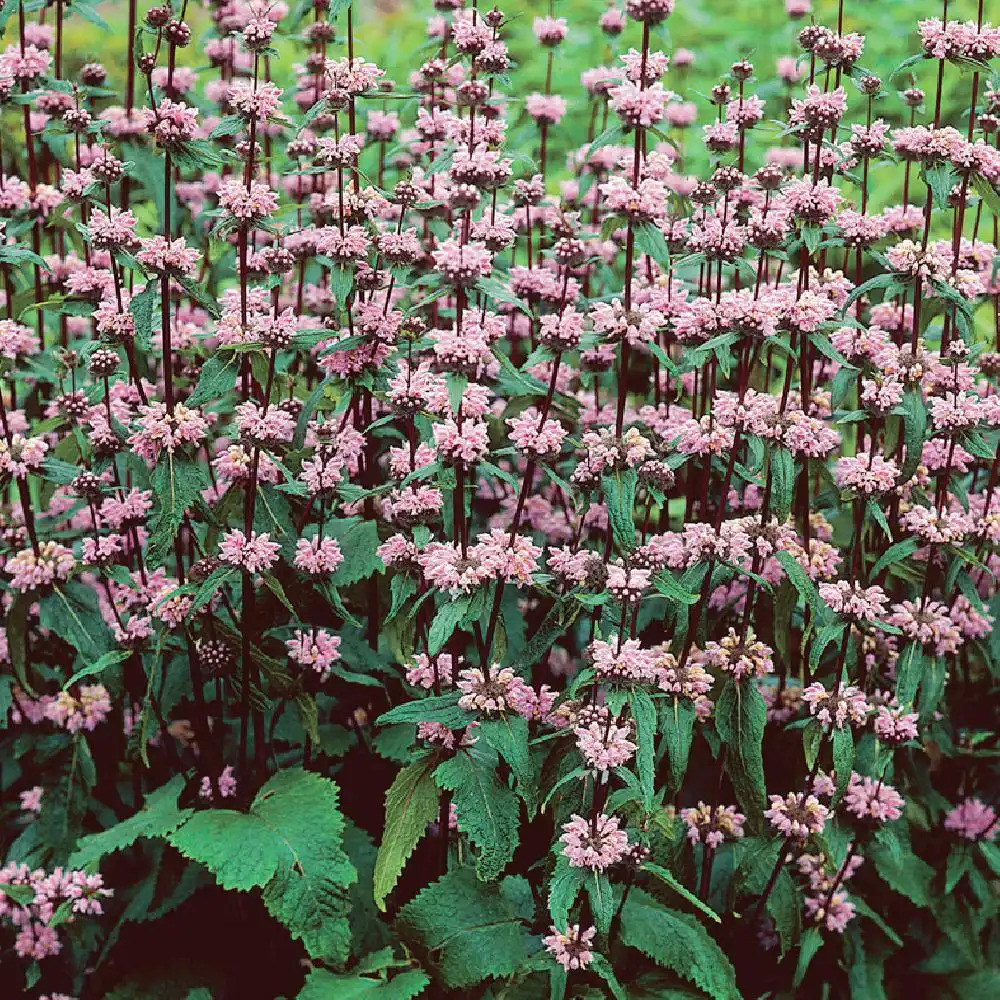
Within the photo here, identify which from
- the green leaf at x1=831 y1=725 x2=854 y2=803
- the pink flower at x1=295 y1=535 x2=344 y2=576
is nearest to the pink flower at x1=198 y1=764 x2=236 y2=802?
the pink flower at x1=295 y1=535 x2=344 y2=576

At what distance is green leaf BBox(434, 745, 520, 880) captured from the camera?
2.28 m

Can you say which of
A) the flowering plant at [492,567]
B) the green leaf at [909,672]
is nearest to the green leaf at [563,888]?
the flowering plant at [492,567]

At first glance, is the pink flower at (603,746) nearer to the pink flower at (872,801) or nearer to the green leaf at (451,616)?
the green leaf at (451,616)

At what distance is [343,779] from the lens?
312 centimetres

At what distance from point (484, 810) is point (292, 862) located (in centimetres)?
50

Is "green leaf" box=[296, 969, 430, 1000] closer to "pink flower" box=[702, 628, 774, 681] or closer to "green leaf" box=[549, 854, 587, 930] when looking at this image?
"green leaf" box=[549, 854, 587, 930]

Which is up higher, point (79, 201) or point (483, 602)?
point (79, 201)

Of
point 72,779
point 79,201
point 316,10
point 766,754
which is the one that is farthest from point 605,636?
point 316,10

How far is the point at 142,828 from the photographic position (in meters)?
2.64

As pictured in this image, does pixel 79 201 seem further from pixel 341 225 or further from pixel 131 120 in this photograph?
pixel 341 225

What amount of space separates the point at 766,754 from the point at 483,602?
4.11ft

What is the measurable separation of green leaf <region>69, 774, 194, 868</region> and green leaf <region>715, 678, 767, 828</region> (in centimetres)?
120

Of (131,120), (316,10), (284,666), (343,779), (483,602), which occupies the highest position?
(316,10)

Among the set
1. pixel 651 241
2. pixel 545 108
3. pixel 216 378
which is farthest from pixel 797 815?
pixel 545 108
